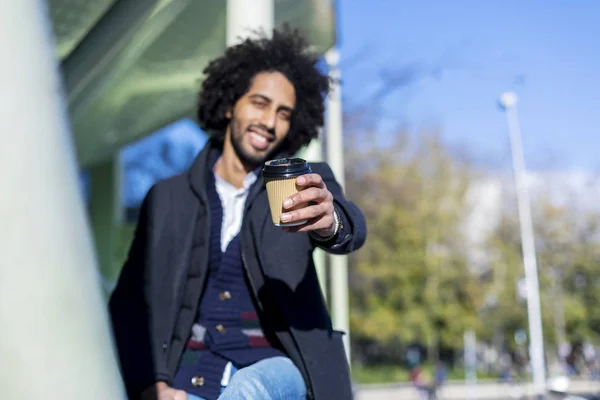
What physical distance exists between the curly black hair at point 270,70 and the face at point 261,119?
8 centimetres

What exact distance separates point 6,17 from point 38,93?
108 millimetres

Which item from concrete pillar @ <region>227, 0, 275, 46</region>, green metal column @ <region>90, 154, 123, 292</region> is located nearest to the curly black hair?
concrete pillar @ <region>227, 0, 275, 46</region>

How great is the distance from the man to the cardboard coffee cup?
8.5 inches

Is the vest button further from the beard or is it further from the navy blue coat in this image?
the beard

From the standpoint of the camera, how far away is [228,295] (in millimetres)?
2092

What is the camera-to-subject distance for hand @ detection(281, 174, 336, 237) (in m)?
1.60

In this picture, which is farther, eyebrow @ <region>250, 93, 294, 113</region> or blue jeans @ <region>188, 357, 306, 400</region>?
eyebrow @ <region>250, 93, 294, 113</region>

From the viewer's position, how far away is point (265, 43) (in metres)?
2.67

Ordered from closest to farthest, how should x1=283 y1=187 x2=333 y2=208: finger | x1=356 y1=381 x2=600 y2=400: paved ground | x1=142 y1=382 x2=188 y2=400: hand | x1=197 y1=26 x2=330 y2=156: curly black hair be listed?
x1=283 y1=187 x2=333 y2=208: finger → x1=142 y1=382 x2=188 y2=400: hand → x1=197 y1=26 x2=330 y2=156: curly black hair → x1=356 y1=381 x2=600 y2=400: paved ground

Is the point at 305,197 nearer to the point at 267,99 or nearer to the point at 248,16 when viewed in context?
the point at 267,99

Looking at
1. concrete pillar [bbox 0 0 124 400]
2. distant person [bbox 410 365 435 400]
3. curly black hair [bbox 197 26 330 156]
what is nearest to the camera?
concrete pillar [bbox 0 0 124 400]

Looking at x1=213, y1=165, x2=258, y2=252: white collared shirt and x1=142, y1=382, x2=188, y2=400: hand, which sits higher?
x1=213, y1=165, x2=258, y2=252: white collared shirt

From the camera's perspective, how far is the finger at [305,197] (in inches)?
62.7

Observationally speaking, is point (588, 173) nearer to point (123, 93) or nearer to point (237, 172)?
point (123, 93)
